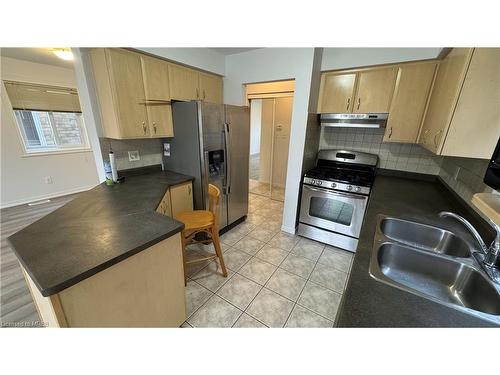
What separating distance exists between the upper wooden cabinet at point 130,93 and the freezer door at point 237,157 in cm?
78

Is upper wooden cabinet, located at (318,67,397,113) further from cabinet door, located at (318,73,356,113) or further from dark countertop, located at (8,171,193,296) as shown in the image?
dark countertop, located at (8,171,193,296)

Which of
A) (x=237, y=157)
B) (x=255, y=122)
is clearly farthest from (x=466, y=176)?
(x=255, y=122)

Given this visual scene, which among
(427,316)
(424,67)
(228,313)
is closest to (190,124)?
(228,313)

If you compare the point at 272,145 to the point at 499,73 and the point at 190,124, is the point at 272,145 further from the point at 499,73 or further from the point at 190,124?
the point at 499,73

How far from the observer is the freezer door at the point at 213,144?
6.93 ft

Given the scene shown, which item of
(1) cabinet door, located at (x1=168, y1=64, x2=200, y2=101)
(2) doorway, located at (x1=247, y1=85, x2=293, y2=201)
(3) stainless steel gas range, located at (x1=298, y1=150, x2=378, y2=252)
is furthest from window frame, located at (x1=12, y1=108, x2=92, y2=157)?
(3) stainless steel gas range, located at (x1=298, y1=150, x2=378, y2=252)

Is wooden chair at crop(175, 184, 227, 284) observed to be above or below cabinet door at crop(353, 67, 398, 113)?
Result: below

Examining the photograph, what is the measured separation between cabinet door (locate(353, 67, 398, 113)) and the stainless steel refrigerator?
1.41m

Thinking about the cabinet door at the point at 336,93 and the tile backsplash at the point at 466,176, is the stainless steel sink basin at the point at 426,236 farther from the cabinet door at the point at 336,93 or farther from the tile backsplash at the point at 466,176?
the cabinet door at the point at 336,93

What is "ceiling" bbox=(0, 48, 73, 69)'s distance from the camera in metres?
2.88

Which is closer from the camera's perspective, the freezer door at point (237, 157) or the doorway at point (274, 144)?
the freezer door at point (237, 157)

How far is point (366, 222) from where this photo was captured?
4.42 ft

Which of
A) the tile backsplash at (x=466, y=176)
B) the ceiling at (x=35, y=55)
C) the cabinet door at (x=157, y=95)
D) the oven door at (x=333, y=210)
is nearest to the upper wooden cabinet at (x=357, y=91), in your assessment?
the tile backsplash at (x=466, y=176)

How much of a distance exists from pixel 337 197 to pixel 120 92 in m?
2.62
